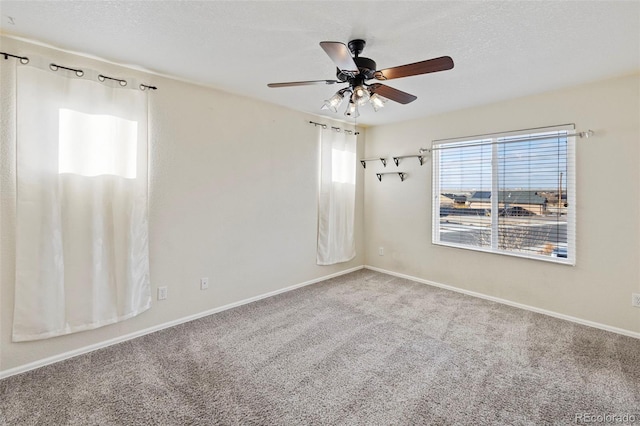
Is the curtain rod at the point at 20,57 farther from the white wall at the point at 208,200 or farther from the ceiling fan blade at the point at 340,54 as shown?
the ceiling fan blade at the point at 340,54

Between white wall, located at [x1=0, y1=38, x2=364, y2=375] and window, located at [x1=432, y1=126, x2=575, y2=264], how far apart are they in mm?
1847

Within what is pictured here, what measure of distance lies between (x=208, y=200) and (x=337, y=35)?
2.00 meters

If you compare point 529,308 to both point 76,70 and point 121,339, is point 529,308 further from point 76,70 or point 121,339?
point 76,70

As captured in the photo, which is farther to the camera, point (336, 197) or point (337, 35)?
point (336, 197)

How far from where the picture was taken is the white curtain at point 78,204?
2.09 metres

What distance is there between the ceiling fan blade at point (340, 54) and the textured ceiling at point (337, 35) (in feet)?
0.97

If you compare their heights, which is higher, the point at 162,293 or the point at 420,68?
the point at 420,68

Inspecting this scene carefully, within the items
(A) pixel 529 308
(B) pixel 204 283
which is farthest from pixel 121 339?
(A) pixel 529 308

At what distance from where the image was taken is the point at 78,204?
7.47ft

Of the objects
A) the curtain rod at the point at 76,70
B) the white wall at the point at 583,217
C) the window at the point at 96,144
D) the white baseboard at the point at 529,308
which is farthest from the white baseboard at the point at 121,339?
the white wall at the point at 583,217

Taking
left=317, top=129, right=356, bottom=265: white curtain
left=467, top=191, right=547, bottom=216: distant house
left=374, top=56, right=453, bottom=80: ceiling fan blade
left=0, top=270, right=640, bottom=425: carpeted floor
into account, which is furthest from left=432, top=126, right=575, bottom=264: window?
left=374, top=56, right=453, bottom=80: ceiling fan blade

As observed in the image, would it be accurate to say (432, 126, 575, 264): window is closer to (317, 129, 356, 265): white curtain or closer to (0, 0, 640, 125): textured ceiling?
(0, 0, 640, 125): textured ceiling

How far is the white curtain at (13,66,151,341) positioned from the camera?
6.86 ft

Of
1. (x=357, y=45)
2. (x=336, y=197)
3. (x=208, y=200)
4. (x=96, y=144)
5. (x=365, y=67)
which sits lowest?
(x=208, y=200)
